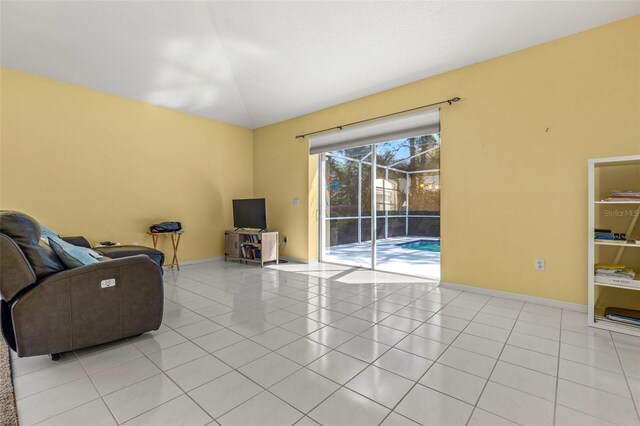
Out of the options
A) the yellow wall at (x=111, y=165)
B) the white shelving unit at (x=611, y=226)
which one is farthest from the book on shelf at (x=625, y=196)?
the yellow wall at (x=111, y=165)

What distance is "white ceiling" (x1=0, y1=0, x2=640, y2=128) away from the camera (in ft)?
10.2

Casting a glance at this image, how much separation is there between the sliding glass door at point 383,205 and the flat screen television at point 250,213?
47.3 inches

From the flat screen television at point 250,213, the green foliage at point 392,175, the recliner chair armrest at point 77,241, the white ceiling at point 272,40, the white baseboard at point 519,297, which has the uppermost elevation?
the white ceiling at point 272,40

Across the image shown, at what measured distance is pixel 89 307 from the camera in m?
2.12

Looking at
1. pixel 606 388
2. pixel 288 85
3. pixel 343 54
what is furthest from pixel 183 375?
pixel 288 85

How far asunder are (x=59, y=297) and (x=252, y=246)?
368 centimetres

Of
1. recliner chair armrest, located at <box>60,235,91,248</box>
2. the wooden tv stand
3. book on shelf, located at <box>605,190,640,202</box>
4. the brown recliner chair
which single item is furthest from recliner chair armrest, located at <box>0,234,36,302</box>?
book on shelf, located at <box>605,190,640,202</box>

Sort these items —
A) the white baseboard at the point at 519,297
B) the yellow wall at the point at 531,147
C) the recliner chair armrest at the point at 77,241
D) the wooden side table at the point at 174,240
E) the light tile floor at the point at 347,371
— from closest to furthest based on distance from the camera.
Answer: the light tile floor at the point at 347,371, the yellow wall at the point at 531,147, the white baseboard at the point at 519,297, the recliner chair armrest at the point at 77,241, the wooden side table at the point at 174,240

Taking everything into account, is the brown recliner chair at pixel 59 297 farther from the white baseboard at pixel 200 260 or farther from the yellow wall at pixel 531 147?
the yellow wall at pixel 531 147

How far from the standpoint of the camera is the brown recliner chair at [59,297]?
1899 millimetres

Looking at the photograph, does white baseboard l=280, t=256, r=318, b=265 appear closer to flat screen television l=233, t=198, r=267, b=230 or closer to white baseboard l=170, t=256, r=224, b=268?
flat screen television l=233, t=198, r=267, b=230

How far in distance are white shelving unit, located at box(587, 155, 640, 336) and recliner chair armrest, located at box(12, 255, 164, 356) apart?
391 cm

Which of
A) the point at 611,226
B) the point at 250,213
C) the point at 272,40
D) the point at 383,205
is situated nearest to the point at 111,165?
the point at 250,213

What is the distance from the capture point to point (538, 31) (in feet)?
10.1
